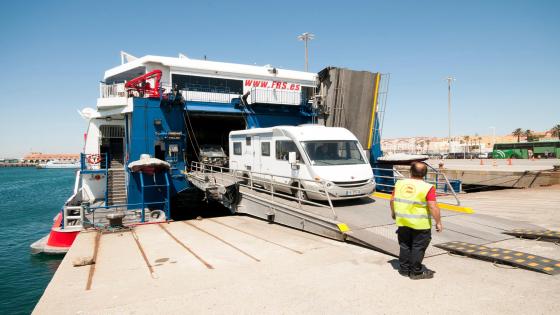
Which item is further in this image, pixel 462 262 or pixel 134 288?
pixel 462 262

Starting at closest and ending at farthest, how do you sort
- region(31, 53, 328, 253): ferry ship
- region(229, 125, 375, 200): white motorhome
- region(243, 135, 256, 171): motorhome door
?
region(229, 125, 375, 200): white motorhome, region(243, 135, 256, 171): motorhome door, region(31, 53, 328, 253): ferry ship

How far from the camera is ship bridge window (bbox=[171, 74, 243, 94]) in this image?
19062 mm

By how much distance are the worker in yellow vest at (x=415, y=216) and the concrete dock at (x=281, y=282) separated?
0.26m

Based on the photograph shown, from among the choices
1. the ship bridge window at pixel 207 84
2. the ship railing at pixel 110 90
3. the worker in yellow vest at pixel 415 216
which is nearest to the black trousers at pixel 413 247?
the worker in yellow vest at pixel 415 216

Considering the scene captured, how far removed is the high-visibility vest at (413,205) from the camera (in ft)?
16.6

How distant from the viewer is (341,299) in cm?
468

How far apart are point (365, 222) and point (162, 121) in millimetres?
11643

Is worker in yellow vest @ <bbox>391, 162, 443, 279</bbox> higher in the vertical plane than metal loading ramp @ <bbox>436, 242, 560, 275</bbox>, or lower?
higher

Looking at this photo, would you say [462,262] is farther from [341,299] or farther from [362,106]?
[362,106]

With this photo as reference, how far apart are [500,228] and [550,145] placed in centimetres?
5534

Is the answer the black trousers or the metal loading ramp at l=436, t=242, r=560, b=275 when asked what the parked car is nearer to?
the metal loading ramp at l=436, t=242, r=560, b=275

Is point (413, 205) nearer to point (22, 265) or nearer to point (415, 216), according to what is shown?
point (415, 216)

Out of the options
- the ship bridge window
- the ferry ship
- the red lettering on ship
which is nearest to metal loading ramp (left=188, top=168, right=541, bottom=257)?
the ferry ship

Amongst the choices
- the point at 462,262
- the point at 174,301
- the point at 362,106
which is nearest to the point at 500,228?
the point at 462,262
